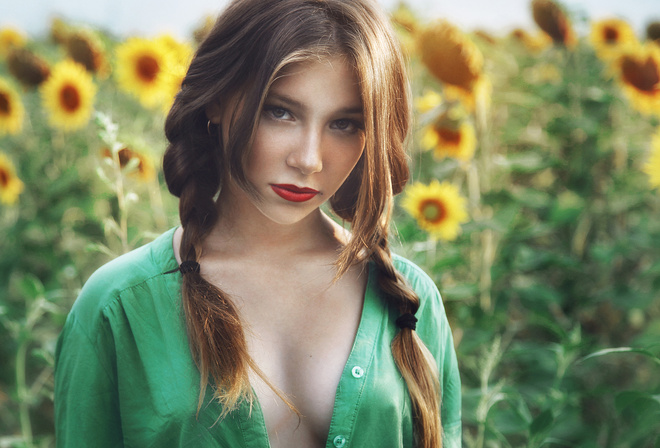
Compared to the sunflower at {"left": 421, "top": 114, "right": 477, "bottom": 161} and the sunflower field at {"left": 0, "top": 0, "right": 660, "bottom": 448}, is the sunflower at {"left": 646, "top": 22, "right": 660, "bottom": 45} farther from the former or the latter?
the sunflower at {"left": 421, "top": 114, "right": 477, "bottom": 161}

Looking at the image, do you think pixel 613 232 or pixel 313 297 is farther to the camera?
pixel 613 232

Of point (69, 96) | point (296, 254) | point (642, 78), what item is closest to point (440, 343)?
point (296, 254)

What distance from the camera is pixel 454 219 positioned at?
1842mm

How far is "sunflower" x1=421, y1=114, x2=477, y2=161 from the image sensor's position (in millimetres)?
2020

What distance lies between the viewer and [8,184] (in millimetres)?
2430

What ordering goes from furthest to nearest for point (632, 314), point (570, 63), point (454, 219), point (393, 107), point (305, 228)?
point (570, 63)
point (632, 314)
point (454, 219)
point (305, 228)
point (393, 107)

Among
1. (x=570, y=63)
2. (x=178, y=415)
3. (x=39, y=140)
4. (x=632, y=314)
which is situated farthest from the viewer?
(x=39, y=140)

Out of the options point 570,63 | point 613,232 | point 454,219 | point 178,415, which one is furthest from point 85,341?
point 570,63

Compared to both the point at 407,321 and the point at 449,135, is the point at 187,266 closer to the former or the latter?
the point at 407,321

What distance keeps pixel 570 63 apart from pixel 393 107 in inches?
65.5

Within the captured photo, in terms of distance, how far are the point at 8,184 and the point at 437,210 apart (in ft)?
5.62

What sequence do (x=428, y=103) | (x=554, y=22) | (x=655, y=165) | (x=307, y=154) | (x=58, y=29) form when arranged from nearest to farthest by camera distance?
(x=307, y=154) → (x=655, y=165) → (x=428, y=103) → (x=554, y=22) → (x=58, y=29)

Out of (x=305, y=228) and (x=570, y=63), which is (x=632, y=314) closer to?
(x=570, y=63)

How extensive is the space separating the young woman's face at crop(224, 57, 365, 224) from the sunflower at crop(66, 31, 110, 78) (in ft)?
5.70
